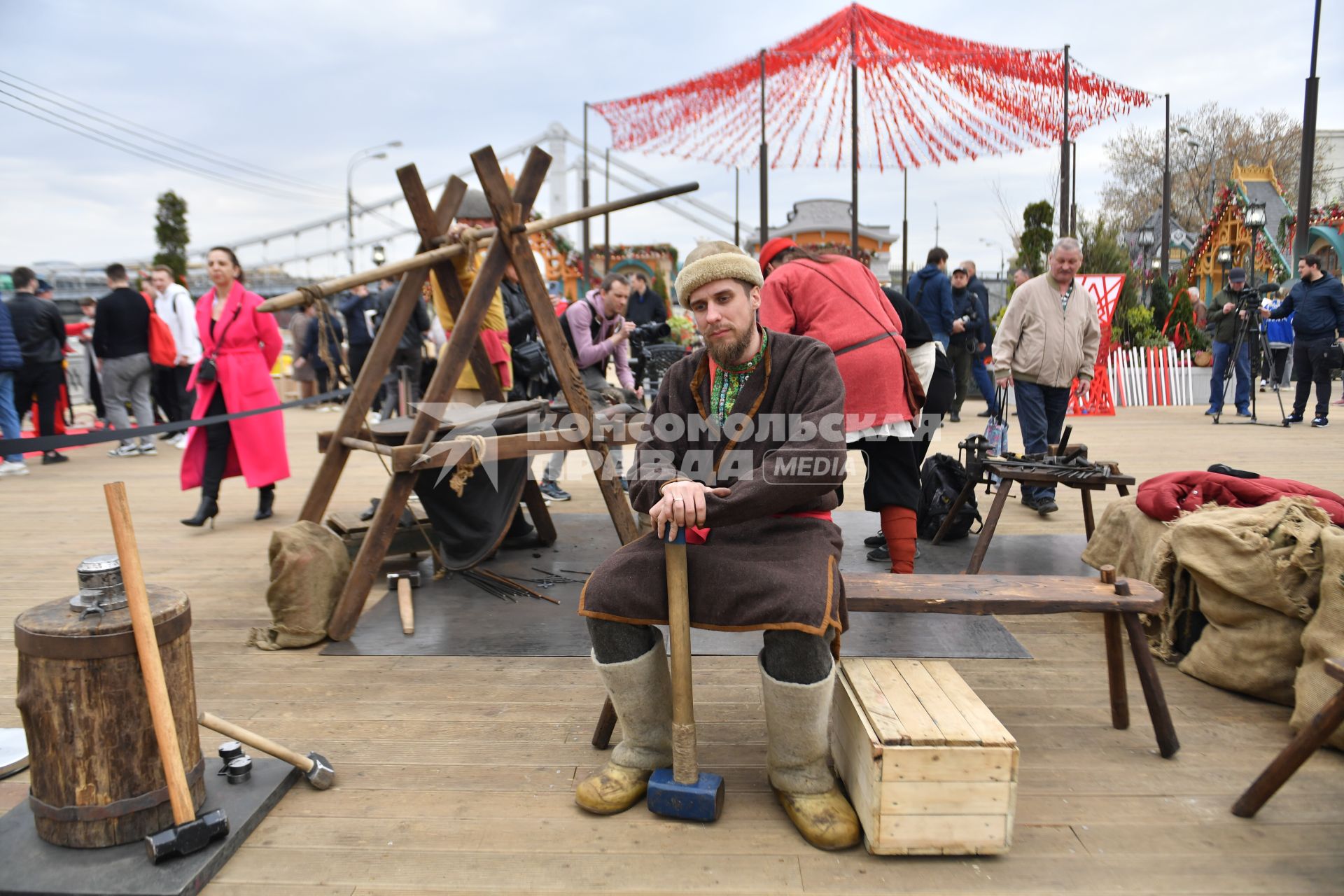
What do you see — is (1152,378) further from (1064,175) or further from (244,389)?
(244,389)

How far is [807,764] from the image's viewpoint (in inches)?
84.0

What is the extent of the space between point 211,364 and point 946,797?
481 cm

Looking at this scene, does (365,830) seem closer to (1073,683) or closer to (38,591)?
(1073,683)

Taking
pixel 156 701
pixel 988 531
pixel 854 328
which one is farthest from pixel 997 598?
pixel 156 701

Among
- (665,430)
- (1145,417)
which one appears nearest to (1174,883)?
(665,430)

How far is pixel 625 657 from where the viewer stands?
222 centimetres

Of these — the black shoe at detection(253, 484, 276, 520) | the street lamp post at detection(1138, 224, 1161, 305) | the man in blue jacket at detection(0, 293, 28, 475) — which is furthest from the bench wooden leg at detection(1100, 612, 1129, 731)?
the street lamp post at detection(1138, 224, 1161, 305)

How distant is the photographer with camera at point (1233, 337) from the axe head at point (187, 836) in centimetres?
1093

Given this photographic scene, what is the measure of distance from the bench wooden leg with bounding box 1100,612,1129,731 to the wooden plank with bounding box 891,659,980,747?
2.12 ft

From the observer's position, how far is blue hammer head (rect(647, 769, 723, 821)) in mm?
2119

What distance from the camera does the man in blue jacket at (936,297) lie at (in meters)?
9.05

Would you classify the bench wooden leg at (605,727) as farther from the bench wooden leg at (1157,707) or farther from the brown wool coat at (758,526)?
the bench wooden leg at (1157,707)

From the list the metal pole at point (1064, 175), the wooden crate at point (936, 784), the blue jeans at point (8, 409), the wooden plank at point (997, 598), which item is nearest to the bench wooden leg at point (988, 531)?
the wooden plank at point (997, 598)

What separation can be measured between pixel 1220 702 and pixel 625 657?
2016 millimetres
